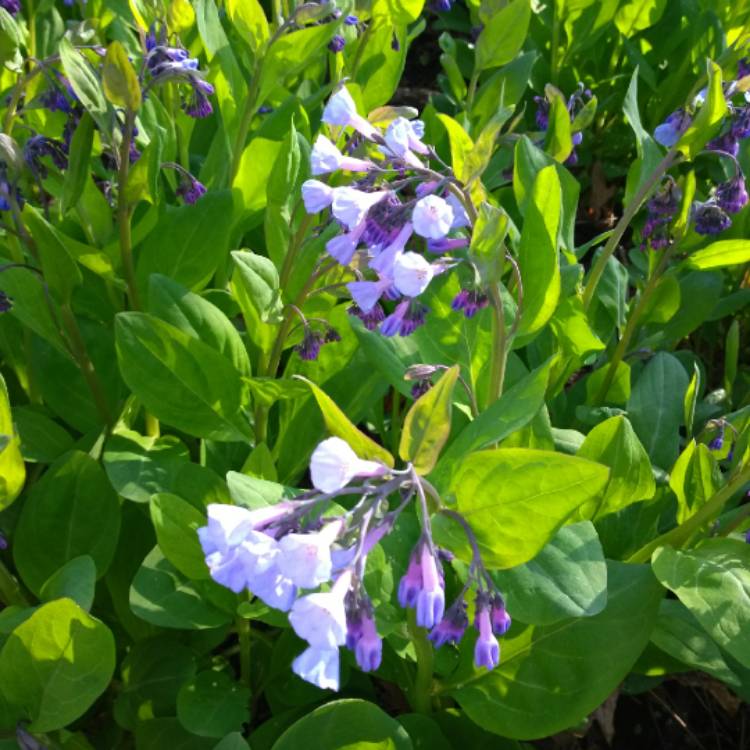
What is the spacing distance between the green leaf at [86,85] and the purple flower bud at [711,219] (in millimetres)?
1048

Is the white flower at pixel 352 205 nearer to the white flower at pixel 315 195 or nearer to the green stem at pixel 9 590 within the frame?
the white flower at pixel 315 195

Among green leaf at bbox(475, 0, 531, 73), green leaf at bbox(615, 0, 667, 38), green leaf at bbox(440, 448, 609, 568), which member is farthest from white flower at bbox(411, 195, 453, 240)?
green leaf at bbox(615, 0, 667, 38)

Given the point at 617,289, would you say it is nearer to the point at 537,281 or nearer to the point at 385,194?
the point at 537,281

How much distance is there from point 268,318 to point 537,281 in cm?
46

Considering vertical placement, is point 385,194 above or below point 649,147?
above

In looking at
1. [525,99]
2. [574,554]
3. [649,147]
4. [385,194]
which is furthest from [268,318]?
[525,99]

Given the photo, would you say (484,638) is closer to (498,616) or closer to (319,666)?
(498,616)

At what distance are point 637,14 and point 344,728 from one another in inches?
94.9

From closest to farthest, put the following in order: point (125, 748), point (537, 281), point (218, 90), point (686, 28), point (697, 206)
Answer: point (537, 281) < point (125, 748) < point (697, 206) < point (218, 90) < point (686, 28)

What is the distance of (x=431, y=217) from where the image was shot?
3.41ft

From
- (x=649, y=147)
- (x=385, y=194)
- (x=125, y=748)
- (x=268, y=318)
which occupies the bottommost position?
(x=125, y=748)

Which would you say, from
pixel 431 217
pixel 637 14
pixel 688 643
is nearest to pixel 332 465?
pixel 431 217

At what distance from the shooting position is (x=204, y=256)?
1.68m

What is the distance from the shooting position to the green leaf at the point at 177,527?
1.30 meters
